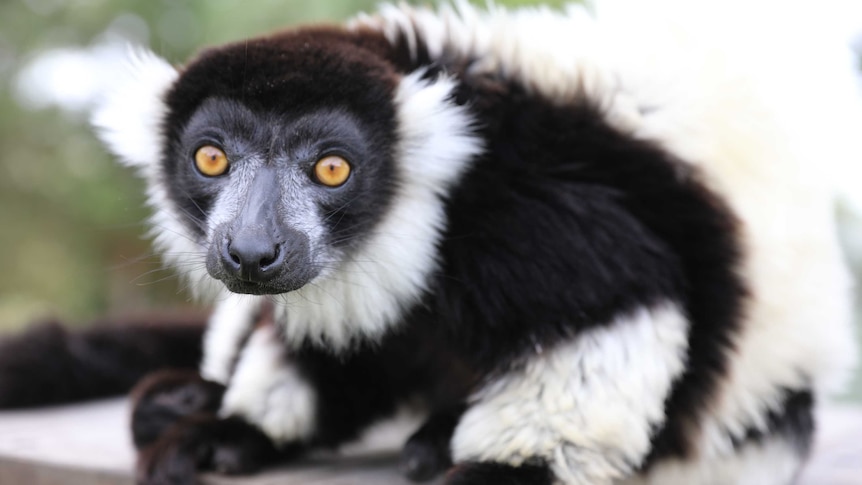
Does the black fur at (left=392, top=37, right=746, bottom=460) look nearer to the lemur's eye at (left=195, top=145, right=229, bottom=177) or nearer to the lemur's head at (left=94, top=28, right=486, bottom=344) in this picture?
the lemur's head at (left=94, top=28, right=486, bottom=344)

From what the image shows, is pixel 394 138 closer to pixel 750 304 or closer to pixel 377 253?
pixel 377 253

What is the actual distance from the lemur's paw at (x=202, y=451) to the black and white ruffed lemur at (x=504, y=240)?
0.03 feet

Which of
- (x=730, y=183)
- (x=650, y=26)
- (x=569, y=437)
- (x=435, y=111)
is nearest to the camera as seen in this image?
(x=569, y=437)

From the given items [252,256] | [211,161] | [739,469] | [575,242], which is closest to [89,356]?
[211,161]

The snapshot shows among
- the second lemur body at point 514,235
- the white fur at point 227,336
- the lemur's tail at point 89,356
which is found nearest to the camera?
the second lemur body at point 514,235

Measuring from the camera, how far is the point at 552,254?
8.16 ft

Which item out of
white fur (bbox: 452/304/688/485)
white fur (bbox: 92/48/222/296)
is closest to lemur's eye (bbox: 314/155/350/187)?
white fur (bbox: 92/48/222/296)

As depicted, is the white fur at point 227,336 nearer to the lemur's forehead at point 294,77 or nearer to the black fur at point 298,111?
the black fur at point 298,111

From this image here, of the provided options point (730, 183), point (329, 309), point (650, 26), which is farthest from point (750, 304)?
point (329, 309)

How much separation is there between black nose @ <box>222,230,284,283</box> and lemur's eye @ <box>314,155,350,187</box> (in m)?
0.30

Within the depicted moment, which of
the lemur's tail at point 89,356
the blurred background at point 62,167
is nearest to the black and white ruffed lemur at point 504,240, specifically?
the lemur's tail at point 89,356

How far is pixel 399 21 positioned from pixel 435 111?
1.63 feet

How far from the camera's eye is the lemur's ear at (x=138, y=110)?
2875 millimetres

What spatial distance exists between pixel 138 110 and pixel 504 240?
4.16 feet
